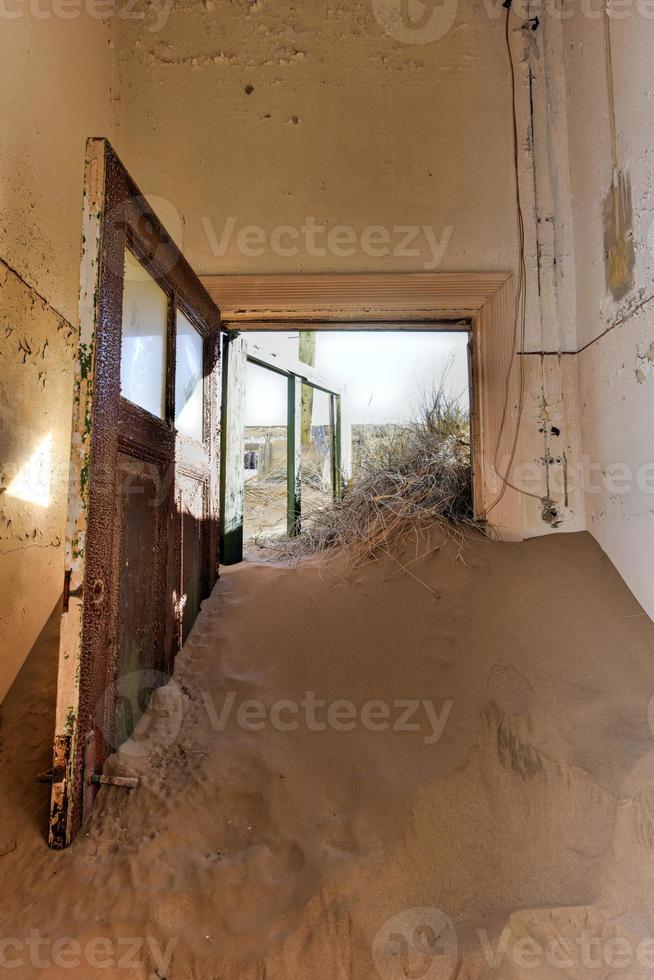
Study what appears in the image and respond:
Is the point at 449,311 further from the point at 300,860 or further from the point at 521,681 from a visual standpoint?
the point at 300,860

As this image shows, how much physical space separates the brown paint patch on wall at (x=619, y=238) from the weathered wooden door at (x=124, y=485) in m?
1.74

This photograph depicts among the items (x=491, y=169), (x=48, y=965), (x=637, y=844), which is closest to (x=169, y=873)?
(x=48, y=965)

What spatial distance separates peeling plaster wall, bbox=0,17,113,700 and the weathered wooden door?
413 mm

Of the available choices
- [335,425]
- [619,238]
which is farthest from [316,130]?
[335,425]

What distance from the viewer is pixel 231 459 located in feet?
9.05

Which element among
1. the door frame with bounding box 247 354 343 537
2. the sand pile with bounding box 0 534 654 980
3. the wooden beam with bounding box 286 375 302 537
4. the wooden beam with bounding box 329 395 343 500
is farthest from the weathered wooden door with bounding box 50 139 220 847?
the wooden beam with bounding box 329 395 343 500

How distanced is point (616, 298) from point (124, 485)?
1.98m

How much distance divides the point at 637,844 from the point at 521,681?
51cm

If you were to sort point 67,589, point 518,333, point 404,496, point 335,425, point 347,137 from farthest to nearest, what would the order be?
point 335,425 → point 404,496 → point 347,137 → point 518,333 → point 67,589

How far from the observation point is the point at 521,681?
168 cm

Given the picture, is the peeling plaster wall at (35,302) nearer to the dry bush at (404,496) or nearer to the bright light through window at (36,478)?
the bright light through window at (36,478)

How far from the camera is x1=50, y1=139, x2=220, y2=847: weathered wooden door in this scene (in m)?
1.32

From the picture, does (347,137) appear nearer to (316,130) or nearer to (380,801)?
(316,130)

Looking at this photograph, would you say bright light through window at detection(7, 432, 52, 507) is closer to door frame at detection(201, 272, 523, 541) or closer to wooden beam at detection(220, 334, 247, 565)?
wooden beam at detection(220, 334, 247, 565)
